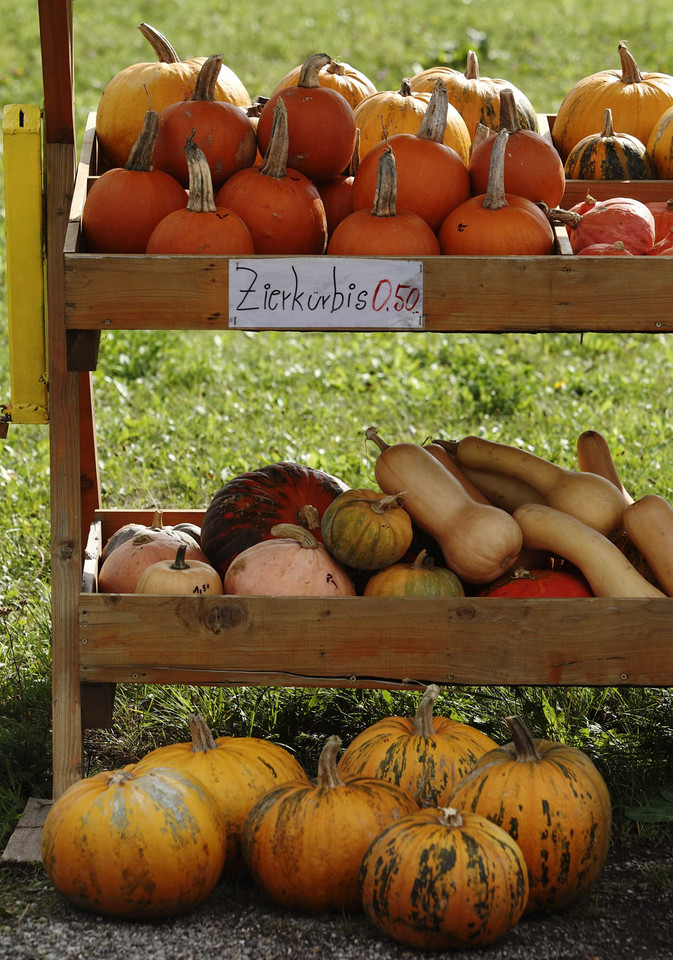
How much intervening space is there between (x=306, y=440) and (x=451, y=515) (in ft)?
7.97

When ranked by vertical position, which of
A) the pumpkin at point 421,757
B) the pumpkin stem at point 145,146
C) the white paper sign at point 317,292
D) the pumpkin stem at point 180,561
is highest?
the pumpkin stem at point 145,146

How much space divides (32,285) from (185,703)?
1257 millimetres

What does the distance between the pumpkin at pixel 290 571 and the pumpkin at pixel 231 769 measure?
380mm

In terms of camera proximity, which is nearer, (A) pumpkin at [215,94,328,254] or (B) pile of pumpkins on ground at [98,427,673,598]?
(A) pumpkin at [215,94,328,254]

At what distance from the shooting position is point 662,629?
2697 mm

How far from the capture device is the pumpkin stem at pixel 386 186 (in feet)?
8.61

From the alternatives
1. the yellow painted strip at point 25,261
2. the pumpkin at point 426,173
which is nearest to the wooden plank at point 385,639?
the yellow painted strip at point 25,261

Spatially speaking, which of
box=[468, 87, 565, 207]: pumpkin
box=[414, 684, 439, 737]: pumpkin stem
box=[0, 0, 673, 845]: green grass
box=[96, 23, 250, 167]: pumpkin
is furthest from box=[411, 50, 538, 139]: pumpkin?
box=[414, 684, 439, 737]: pumpkin stem

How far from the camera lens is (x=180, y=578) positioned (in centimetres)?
281

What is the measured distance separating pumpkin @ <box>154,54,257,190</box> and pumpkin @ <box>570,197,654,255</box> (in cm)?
85

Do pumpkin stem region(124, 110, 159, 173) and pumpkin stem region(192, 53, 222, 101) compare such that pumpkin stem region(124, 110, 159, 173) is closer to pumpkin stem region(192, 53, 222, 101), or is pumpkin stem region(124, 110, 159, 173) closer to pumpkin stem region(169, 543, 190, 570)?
pumpkin stem region(192, 53, 222, 101)

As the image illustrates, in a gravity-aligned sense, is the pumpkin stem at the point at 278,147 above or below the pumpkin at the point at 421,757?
above

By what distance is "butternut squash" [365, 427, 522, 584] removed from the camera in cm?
286

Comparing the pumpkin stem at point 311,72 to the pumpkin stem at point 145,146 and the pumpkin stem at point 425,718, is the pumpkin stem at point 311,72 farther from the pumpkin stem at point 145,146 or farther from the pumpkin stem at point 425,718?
the pumpkin stem at point 425,718
